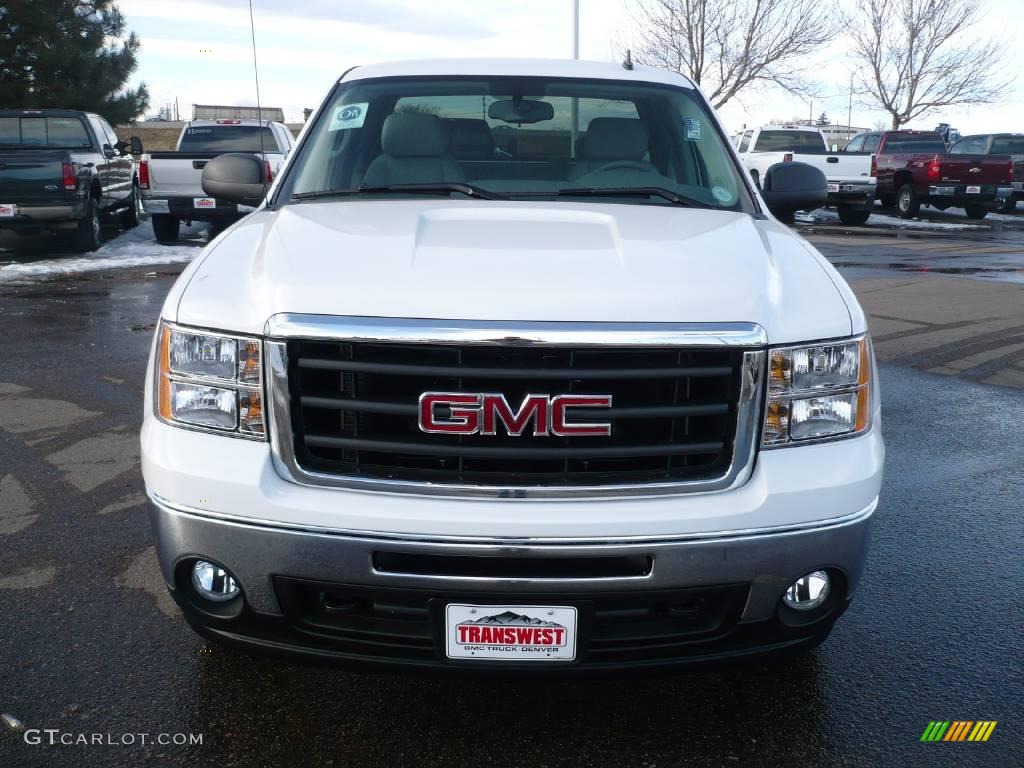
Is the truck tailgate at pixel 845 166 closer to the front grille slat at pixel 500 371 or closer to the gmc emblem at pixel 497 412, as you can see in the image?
the front grille slat at pixel 500 371

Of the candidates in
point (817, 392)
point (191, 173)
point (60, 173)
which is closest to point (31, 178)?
point (60, 173)

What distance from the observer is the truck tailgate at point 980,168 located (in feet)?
69.7

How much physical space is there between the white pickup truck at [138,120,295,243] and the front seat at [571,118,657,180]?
377 inches

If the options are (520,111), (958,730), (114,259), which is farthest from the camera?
(114,259)

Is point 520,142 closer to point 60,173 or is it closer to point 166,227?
point 60,173

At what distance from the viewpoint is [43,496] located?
4.35 m

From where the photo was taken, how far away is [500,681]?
2.45 m

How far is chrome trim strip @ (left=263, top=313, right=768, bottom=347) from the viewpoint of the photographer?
7.50 feet

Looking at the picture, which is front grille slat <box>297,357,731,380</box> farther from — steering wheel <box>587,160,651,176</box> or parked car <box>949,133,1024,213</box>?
parked car <box>949,133,1024,213</box>

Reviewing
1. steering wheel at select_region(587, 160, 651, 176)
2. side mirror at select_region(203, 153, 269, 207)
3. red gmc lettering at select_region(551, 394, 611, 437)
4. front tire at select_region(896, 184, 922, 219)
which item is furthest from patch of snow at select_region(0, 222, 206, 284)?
front tire at select_region(896, 184, 922, 219)

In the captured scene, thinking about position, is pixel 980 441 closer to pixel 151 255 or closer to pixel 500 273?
pixel 500 273

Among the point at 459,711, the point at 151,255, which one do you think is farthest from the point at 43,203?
the point at 459,711

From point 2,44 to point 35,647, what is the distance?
24.9 meters

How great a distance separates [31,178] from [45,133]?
6.55 ft
